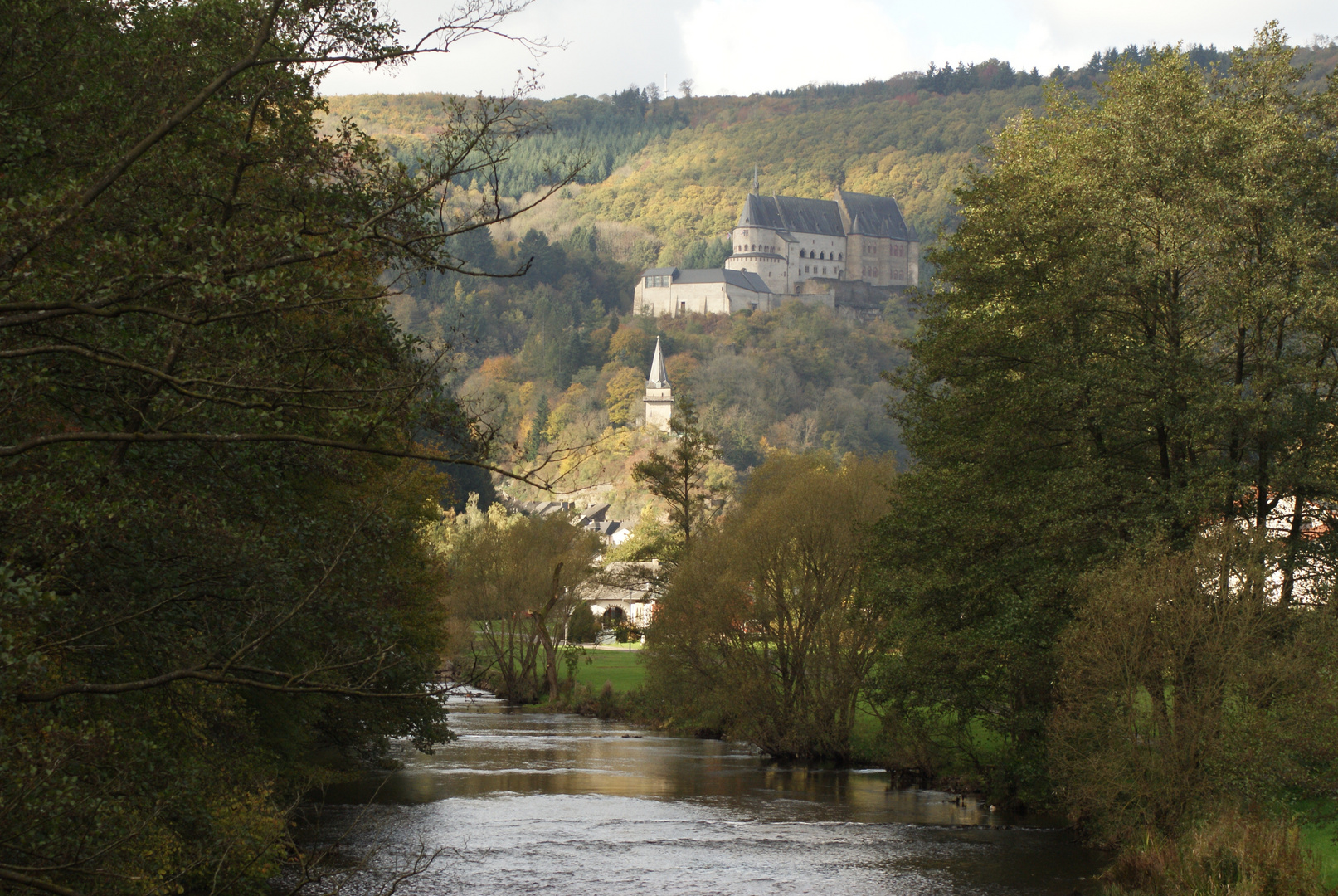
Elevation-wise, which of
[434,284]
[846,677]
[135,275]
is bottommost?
[846,677]

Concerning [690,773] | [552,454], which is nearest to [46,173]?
[552,454]

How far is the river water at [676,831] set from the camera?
19.5m

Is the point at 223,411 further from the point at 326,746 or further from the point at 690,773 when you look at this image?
the point at 690,773

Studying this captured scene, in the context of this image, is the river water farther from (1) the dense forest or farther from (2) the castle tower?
(2) the castle tower

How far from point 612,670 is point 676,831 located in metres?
34.2

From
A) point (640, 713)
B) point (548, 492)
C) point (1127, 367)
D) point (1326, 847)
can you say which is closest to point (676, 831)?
Result: point (1326, 847)

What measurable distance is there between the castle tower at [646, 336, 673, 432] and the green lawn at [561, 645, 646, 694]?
278 ft

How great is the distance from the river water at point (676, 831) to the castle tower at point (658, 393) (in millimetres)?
120084

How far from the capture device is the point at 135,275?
5.98 metres

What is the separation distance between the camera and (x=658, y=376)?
158 metres

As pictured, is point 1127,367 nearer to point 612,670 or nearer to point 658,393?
point 612,670

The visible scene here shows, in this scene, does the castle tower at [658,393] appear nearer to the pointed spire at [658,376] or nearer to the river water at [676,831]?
the pointed spire at [658,376]

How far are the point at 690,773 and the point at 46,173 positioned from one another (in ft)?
82.7

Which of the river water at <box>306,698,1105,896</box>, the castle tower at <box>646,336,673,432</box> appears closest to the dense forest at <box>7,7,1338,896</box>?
the river water at <box>306,698,1105,896</box>
